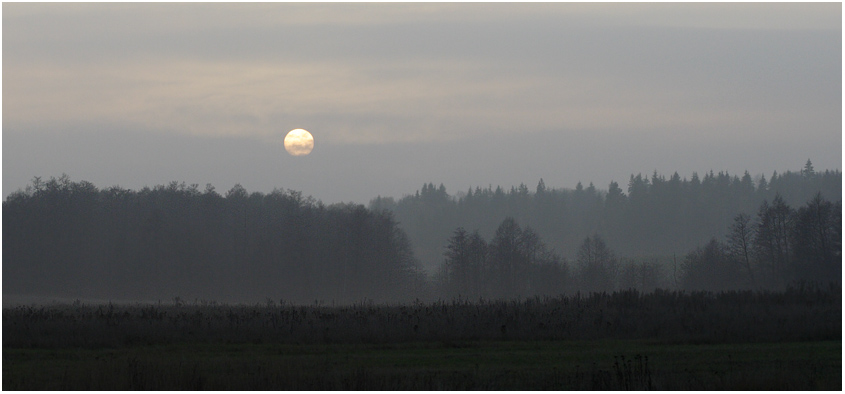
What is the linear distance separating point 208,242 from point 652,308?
7288 centimetres

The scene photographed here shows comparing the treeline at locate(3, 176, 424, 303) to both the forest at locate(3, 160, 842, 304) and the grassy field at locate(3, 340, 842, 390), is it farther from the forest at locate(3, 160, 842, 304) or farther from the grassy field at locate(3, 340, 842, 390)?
the grassy field at locate(3, 340, 842, 390)

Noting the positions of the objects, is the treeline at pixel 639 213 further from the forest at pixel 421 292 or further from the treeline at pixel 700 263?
the treeline at pixel 700 263

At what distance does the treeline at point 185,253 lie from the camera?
89.8 metres

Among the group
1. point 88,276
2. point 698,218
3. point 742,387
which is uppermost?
point 698,218

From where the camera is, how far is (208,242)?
A: 97000 millimetres

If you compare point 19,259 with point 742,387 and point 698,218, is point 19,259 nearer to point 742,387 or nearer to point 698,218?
point 742,387

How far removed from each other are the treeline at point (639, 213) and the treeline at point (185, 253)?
216 feet

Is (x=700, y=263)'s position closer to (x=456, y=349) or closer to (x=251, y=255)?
(x=251, y=255)

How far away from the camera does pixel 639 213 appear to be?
559 ft

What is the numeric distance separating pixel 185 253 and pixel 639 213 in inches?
4037

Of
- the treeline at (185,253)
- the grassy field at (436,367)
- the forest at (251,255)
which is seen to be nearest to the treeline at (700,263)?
the forest at (251,255)

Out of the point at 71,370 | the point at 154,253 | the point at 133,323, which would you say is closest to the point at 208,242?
the point at 154,253

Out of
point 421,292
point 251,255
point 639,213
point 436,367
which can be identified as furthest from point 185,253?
point 639,213

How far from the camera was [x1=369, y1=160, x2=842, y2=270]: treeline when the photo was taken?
16162 cm
